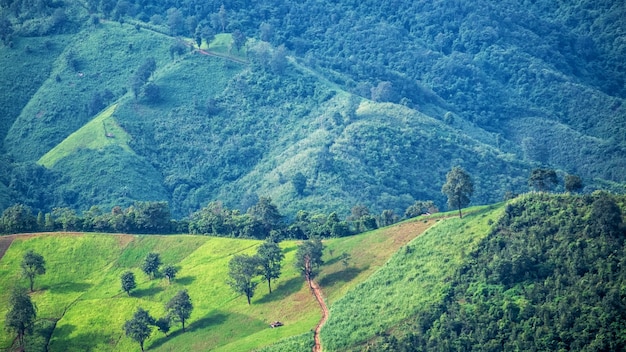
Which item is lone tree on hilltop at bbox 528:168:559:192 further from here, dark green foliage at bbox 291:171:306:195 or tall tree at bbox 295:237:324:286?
dark green foliage at bbox 291:171:306:195

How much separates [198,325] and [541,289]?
164 ft

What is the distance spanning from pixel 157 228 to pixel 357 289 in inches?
1784

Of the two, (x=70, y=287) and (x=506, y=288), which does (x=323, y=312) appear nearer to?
(x=506, y=288)

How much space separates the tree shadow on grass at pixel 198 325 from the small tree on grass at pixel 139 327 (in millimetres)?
2375

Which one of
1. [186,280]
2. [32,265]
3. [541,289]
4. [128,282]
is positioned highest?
[541,289]

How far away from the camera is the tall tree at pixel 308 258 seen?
12762 centimetres

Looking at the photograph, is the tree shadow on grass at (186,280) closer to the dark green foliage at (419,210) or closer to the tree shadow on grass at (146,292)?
the tree shadow on grass at (146,292)

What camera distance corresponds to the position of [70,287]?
452ft

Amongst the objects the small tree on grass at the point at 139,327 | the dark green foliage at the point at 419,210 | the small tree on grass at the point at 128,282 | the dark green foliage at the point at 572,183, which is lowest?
the small tree on grass at the point at 128,282

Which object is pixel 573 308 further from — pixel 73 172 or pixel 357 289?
pixel 73 172

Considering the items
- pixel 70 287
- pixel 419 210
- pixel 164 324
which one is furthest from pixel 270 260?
pixel 70 287

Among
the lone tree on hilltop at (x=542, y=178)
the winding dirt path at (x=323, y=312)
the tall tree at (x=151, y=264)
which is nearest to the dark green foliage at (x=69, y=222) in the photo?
the tall tree at (x=151, y=264)

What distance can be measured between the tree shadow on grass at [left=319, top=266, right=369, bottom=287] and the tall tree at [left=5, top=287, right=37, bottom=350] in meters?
42.1

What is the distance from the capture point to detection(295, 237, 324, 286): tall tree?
128m
